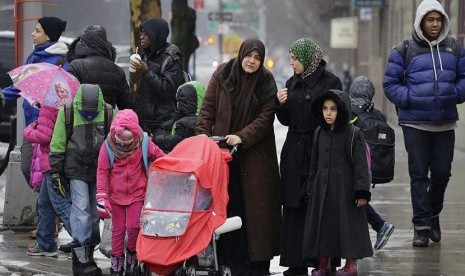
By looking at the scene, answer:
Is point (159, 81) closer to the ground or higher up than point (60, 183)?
higher up

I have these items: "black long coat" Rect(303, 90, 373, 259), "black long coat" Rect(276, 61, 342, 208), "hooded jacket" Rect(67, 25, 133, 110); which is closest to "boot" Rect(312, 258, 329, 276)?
"black long coat" Rect(303, 90, 373, 259)

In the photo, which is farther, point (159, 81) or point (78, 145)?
point (159, 81)

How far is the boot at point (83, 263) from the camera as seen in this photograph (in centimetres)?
1071

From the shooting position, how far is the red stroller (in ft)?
30.9

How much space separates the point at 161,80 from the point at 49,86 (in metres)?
1.08

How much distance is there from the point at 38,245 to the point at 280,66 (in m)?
93.4

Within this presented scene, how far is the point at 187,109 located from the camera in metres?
11.2

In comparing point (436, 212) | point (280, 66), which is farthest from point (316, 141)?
point (280, 66)

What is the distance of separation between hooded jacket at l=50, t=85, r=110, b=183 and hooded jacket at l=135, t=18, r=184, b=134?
1185 millimetres

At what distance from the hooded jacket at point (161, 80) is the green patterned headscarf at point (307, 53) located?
5.58ft

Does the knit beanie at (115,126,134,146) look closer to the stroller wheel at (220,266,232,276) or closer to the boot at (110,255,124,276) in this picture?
the boot at (110,255,124,276)

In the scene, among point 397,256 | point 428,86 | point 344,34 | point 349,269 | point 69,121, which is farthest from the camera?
point 344,34

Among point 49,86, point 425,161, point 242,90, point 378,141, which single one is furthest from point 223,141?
point 425,161

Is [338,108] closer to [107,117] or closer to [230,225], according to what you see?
[230,225]
